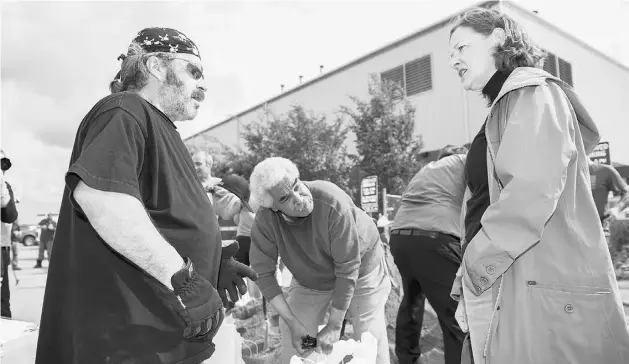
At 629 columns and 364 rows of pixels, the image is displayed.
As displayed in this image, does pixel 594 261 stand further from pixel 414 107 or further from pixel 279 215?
pixel 414 107

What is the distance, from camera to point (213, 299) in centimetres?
121

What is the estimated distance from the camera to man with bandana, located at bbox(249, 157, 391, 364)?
264 cm

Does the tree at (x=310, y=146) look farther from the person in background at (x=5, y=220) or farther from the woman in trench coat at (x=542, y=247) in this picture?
the woman in trench coat at (x=542, y=247)

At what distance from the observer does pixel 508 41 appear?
1757 millimetres

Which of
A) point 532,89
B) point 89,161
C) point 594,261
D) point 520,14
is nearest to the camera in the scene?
point 89,161

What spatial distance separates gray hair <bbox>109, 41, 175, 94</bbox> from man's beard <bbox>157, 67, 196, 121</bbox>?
50mm

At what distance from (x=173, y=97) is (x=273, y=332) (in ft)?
12.2

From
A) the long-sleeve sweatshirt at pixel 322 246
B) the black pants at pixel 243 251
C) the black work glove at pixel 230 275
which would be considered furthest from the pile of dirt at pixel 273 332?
the black work glove at pixel 230 275

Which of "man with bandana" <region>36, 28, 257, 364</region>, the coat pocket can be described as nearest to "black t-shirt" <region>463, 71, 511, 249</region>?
the coat pocket

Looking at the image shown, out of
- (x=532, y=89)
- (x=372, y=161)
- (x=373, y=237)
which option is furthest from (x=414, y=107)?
(x=532, y=89)

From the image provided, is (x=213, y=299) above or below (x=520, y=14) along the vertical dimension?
below

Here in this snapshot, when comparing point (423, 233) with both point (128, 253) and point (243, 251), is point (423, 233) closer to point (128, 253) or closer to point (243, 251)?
point (243, 251)

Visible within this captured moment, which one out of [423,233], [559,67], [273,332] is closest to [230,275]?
[423,233]

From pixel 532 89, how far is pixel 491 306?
0.69 metres
